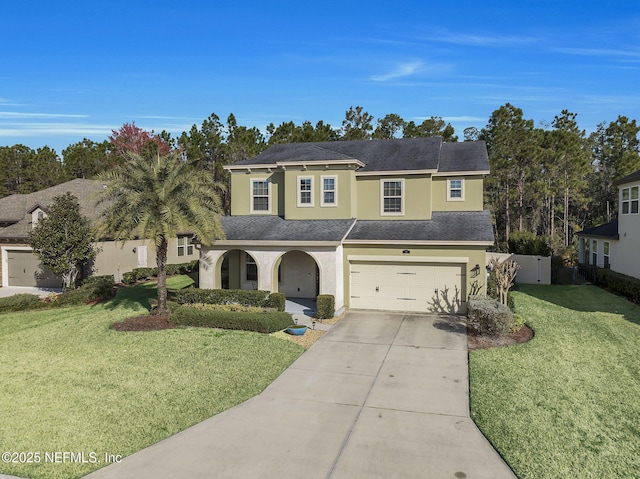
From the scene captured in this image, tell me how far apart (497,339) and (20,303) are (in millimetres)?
20261

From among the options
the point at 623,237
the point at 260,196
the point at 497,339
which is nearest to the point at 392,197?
the point at 260,196

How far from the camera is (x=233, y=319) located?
50.2 feet

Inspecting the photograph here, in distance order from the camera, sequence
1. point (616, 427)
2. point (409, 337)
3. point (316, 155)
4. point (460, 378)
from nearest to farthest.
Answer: point (616, 427) → point (460, 378) → point (409, 337) → point (316, 155)

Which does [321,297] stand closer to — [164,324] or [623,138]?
[164,324]

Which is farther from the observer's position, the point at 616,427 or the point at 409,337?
the point at 409,337

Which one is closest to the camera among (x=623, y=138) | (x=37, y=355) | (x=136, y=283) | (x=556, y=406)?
(x=556, y=406)

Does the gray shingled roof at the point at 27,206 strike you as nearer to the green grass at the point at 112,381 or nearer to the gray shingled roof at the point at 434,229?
the green grass at the point at 112,381

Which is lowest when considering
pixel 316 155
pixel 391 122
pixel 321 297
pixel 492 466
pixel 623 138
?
pixel 492 466

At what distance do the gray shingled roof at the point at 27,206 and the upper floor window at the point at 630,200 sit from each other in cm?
2870

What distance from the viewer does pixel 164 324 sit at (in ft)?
52.0

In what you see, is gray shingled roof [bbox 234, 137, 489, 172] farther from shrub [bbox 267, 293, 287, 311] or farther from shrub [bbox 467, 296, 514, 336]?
shrub [bbox 467, 296, 514, 336]

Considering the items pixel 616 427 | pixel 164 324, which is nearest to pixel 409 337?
pixel 616 427

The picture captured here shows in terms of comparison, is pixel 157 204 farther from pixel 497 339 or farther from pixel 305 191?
pixel 497 339

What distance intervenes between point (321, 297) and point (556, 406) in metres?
9.39
